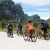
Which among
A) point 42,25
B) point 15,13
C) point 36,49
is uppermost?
point 15,13

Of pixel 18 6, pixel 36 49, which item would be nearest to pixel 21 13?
pixel 18 6

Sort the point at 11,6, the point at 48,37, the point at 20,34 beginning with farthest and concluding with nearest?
1. the point at 11,6
2. the point at 20,34
3. the point at 48,37

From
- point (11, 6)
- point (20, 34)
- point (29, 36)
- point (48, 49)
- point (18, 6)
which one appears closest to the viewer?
point (48, 49)

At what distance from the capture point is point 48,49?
11625 millimetres

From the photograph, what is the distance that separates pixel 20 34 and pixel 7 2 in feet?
468

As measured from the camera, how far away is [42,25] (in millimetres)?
17578

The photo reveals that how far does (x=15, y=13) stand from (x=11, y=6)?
5509 mm

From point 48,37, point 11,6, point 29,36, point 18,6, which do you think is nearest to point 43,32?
point 48,37

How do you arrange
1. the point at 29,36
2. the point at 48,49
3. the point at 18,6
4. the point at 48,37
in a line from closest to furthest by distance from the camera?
1. the point at 48,49
2. the point at 29,36
3. the point at 48,37
4. the point at 18,6

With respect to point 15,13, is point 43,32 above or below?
below

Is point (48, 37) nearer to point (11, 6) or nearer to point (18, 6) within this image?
point (11, 6)

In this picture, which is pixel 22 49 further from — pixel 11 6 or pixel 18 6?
pixel 18 6

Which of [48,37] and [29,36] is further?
[48,37]

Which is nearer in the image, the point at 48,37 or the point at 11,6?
the point at 48,37
